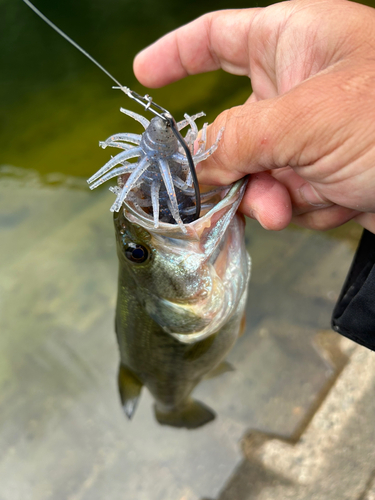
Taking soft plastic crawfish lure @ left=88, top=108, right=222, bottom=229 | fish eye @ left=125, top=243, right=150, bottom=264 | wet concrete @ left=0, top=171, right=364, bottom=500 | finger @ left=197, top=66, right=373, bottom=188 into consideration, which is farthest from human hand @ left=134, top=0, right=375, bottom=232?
wet concrete @ left=0, top=171, right=364, bottom=500

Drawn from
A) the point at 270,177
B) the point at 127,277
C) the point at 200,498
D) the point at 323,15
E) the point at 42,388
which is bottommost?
the point at 200,498

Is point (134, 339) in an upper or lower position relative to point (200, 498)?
upper

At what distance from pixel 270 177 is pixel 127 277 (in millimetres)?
717

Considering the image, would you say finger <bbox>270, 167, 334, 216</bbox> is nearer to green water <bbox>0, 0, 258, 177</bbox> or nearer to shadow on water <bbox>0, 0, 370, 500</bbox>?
shadow on water <bbox>0, 0, 370, 500</bbox>

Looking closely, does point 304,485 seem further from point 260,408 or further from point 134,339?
point 134,339

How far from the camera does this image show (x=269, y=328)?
2.88 meters

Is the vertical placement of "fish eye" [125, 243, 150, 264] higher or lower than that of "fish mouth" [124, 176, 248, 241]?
lower

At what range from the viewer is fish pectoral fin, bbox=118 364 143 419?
2.09 m

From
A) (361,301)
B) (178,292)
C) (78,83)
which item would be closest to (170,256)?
(178,292)

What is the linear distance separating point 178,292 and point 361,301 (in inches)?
29.4

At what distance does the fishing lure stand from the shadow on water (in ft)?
6.86

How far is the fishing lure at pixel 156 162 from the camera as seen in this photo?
0.88m

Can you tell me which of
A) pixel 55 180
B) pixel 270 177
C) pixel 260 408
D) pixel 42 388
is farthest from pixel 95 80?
pixel 260 408

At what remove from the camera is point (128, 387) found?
2107 mm
